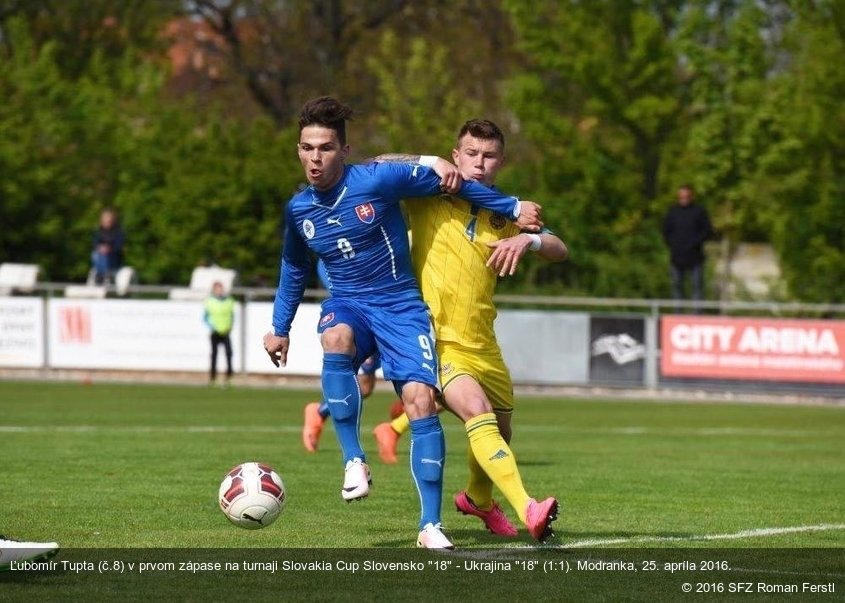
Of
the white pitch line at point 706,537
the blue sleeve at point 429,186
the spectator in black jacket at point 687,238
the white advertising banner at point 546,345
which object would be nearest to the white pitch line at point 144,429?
the white advertising banner at point 546,345

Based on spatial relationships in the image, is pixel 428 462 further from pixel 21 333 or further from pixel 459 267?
pixel 21 333

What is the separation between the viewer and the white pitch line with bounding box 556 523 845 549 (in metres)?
7.90

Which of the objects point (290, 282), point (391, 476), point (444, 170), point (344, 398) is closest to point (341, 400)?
point (344, 398)

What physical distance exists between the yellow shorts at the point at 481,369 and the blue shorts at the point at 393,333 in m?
0.10

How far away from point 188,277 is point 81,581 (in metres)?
25.6

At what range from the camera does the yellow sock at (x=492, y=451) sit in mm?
7523

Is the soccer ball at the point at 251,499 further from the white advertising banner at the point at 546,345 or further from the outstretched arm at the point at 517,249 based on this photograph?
the white advertising banner at the point at 546,345

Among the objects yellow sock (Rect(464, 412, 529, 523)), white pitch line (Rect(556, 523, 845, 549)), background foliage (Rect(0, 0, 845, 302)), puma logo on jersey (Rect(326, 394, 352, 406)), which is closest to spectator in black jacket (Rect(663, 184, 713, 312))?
background foliage (Rect(0, 0, 845, 302))

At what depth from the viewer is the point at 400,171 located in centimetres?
777

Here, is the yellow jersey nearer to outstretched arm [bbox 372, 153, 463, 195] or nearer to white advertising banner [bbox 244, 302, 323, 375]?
outstretched arm [bbox 372, 153, 463, 195]

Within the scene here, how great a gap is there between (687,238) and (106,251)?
10340 mm

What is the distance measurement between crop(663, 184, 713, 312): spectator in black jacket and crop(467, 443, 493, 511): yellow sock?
17.1 m

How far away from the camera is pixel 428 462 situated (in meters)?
7.58

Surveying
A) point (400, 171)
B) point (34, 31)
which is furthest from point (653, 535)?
point (34, 31)
